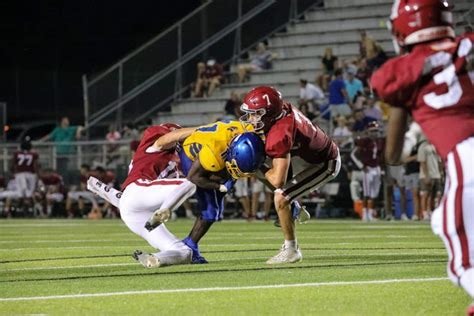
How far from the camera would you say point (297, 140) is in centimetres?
1005

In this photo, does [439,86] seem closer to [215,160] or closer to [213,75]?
[215,160]

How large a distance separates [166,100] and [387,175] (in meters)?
5.97

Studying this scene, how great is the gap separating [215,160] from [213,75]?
15.7 m

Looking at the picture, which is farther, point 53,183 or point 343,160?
point 53,183

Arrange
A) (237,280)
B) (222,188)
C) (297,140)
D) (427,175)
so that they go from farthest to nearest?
(427,175) → (297,140) → (222,188) → (237,280)

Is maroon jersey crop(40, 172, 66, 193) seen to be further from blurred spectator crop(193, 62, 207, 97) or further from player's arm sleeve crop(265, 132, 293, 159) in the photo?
player's arm sleeve crop(265, 132, 293, 159)

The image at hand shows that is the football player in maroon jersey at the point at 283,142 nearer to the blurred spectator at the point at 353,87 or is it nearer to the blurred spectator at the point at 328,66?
the blurred spectator at the point at 353,87

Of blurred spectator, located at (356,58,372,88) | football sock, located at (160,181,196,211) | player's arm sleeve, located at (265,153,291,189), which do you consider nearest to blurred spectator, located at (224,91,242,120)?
blurred spectator, located at (356,58,372,88)

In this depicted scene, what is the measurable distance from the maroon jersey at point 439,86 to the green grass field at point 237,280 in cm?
119

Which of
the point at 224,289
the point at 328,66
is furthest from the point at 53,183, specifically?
the point at 224,289

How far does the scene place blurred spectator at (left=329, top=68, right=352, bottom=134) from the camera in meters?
22.0

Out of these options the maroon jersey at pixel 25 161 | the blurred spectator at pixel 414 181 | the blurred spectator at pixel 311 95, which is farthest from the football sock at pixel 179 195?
the maroon jersey at pixel 25 161

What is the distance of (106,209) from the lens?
23.1m

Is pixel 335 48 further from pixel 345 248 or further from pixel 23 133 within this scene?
pixel 345 248
